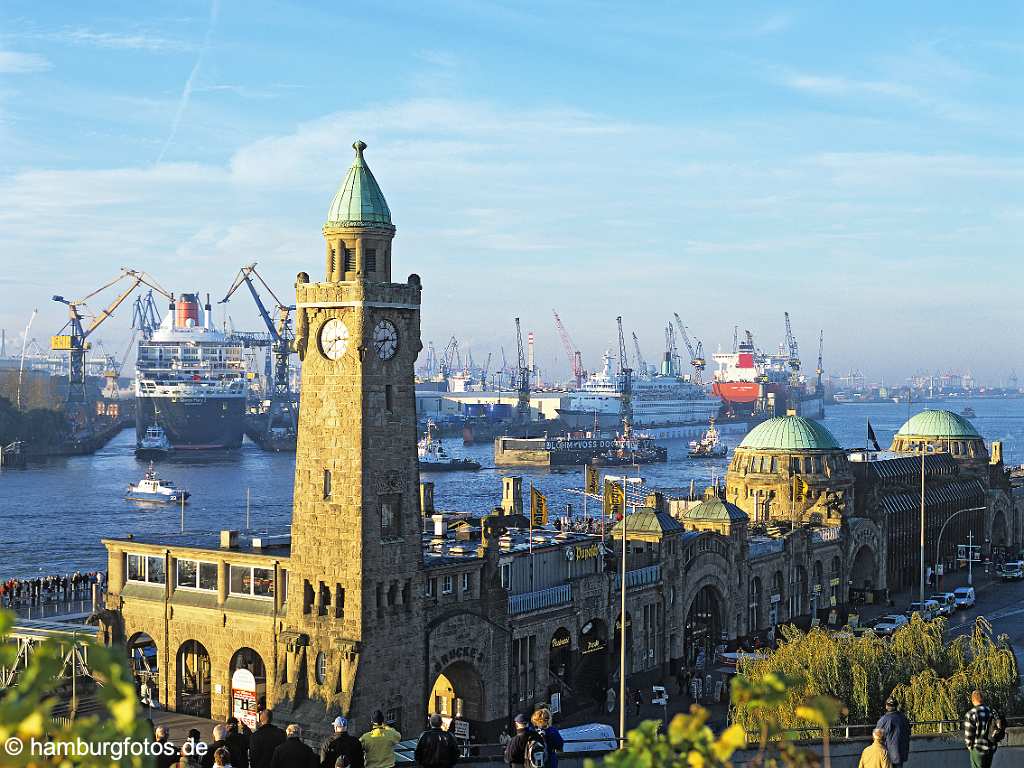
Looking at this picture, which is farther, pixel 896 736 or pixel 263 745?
pixel 263 745

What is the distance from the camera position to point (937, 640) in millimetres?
44344

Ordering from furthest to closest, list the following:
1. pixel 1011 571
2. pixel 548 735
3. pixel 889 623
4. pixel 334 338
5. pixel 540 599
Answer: pixel 1011 571
pixel 889 623
pixel 540 599
pixel 334 338
pixel 548 735

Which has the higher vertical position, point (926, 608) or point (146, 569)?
point (146, 569)

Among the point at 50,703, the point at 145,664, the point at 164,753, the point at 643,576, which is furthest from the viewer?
the point at 643,576

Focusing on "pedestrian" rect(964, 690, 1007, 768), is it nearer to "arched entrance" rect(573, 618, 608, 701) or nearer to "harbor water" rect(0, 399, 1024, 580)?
"arched entrance" rect(573, 618, 608, 701)

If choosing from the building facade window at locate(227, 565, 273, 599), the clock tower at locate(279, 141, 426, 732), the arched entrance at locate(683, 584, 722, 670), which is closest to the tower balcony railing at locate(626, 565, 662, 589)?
the arched entrance at locate(683, 584, 722, 670)

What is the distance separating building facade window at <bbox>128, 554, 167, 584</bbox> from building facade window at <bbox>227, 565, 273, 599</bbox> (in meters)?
3.38

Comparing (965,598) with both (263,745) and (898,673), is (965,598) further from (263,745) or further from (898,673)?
(263,745)

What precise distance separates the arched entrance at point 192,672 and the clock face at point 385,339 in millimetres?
13490

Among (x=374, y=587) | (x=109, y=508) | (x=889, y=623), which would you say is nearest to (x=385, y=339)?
(x=374, y=587)

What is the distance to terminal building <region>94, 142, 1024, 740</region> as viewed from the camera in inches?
1791

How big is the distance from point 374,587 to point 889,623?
37942 millimetres

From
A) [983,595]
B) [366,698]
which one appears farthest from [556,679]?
[983,595]

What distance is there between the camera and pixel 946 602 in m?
82.0
